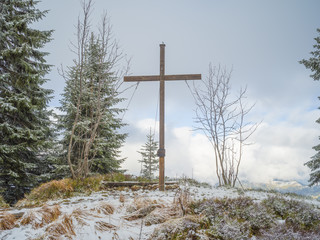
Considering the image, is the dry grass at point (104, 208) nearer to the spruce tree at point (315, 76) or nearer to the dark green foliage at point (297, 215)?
the dark green foliage at point (297, 215)

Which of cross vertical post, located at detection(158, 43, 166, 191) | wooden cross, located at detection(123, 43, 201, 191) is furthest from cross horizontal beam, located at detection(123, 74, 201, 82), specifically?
cross vertical post, located at detection(158, 43, 166, 191)

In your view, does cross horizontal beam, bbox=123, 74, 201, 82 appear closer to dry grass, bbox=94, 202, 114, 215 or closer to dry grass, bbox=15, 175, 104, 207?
dry grass, bbox=15, 175, 104, 207

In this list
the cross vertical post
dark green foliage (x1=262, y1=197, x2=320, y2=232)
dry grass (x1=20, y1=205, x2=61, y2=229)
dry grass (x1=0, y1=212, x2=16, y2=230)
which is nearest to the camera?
dry grass (x1=0, y1=212, x2=16, y2=230)

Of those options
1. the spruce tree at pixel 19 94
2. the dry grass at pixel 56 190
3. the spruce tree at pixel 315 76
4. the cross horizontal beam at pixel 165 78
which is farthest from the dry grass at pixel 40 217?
the spruce tree at pixel 315 76

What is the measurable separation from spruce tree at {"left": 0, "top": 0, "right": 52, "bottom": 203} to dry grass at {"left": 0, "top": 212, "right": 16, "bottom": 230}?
6.97 metres

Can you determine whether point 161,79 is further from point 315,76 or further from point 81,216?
point 315,76

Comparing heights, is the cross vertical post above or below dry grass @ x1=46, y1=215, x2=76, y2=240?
above

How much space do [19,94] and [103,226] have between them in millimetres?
9072

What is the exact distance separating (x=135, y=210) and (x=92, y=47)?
11888 mm

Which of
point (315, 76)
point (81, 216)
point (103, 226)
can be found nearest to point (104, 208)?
point (81, 216)

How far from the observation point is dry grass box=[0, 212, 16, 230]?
2691mm

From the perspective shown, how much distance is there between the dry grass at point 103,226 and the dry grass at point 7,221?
3.80 feet

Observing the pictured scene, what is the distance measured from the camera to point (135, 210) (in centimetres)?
357

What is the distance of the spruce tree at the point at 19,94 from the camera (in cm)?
904
